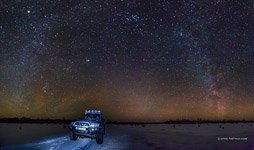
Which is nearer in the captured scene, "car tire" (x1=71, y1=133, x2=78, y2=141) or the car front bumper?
the car front bumper

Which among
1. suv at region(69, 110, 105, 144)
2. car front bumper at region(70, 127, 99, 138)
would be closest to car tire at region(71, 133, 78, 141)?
suv at region(69, 110, 105, 144)

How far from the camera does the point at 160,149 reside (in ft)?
70.8

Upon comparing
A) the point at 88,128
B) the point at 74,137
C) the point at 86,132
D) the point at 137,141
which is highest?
the point at 88,128

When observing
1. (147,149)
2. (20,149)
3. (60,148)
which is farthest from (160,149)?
(20,149)

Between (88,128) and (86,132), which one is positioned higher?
(88,128)

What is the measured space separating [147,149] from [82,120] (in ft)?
19.6

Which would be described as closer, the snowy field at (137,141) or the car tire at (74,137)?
the snowy field at (137,141)

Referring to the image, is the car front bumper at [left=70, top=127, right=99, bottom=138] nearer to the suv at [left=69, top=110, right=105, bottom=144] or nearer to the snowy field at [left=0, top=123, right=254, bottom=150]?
the suv at [left=69, top=110, right=105, bottom=144]

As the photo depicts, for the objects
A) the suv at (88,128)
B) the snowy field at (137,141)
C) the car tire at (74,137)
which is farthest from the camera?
the car tire at (74,137)

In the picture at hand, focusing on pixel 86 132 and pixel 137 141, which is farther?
pixel 137 141

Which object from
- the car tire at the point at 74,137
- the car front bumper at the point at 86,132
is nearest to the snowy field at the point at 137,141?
the car tire at the point at 74,137

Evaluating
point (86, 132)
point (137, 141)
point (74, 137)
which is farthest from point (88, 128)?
point (137, 141)

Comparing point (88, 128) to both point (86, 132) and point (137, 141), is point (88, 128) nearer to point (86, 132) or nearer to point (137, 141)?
point (86, 132)

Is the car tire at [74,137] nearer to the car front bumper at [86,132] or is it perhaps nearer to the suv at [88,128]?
the suv at [88,128]
